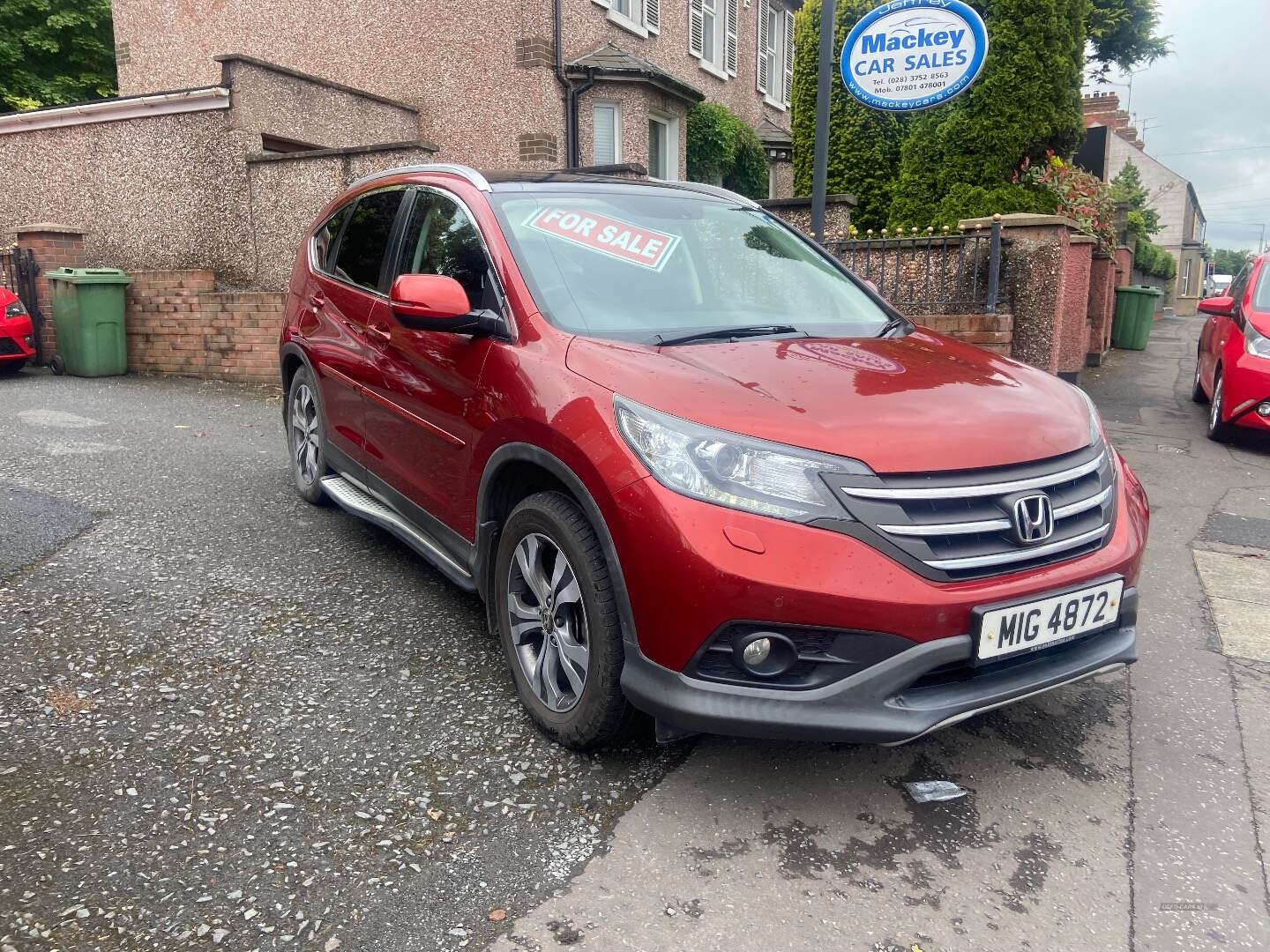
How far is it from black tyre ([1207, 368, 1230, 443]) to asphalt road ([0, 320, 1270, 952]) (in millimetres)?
4214

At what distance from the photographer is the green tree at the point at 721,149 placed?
18.4 meters

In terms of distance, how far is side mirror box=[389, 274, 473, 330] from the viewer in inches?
130

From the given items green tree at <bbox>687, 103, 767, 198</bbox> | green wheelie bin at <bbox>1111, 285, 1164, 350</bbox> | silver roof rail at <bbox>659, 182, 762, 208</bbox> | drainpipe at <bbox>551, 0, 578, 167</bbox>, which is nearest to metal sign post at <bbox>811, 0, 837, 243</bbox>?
silver roof rail at <bbox>659, 182, 762, 208</bbox>

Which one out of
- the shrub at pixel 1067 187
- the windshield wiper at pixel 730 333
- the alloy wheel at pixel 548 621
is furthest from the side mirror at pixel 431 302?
the shrub at pixel 1067 187

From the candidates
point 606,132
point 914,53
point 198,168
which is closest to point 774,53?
point 606,132

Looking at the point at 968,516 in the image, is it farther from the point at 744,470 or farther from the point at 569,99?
the point at 569,99

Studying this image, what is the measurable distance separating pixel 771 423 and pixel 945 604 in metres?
0.64

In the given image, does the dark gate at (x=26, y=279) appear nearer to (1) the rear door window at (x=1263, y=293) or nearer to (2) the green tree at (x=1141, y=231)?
(1) the rear door window at (x=1263, y=293)

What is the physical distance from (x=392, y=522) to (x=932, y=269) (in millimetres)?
6025

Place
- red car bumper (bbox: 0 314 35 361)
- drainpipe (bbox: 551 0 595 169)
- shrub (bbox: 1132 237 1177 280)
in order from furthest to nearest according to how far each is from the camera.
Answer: shrub (bbox: 1132 237 1177 280) < drainpipe (bbox: 551 0 595 169) < red car bumper (bbox: 0 314 35 361)

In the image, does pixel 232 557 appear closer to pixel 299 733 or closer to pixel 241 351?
pixel 299 733

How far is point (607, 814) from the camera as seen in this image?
9.14 feet

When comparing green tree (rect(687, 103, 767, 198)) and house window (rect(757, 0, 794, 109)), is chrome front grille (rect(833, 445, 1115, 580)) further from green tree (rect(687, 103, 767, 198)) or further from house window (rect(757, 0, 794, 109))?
house window (rect(757, 0, 794, 109))

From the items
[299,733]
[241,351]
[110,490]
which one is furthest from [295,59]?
[299,733]
